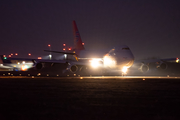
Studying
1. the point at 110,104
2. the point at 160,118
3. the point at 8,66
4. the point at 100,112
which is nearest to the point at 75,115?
the point at 100,112

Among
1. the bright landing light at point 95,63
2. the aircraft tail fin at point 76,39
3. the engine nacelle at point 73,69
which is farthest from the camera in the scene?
the aircraft tail fin at point 76,39

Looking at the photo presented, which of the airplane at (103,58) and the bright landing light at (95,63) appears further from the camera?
the bright landing light at (95,63)

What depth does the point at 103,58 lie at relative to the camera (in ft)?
139

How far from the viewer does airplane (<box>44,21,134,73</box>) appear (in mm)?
33312

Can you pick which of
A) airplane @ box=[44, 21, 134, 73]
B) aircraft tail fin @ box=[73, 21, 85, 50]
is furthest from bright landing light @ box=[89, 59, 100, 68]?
aircraft tail fin @ box=[73, 21, 85, 50]

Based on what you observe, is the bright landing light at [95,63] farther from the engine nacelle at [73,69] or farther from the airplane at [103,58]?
the engine nacelle at [73,69]

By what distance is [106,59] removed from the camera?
3922 centimetres

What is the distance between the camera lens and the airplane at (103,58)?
33312mm

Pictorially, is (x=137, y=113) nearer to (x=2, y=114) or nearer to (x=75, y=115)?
(x=75, y=115)

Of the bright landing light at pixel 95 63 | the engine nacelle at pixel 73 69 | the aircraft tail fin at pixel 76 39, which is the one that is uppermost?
the aircraft tail fin at pixel 76 39

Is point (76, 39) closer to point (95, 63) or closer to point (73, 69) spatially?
point (95, 63)

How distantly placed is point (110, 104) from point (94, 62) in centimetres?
3424

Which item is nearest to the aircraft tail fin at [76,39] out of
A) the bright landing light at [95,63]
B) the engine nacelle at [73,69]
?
the bright landing light at [95,63]

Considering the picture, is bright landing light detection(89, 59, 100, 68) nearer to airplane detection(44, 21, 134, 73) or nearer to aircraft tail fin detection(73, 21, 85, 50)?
airplane detection(44, 21, 134, 73)
